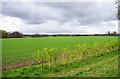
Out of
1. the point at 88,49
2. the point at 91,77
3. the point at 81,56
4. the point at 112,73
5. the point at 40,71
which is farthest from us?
the point at 88,49

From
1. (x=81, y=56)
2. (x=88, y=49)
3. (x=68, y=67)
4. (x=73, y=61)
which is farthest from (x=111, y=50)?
(x=68, y=67)

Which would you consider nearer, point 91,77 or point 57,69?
point 91,77

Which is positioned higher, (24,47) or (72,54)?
(72,54)

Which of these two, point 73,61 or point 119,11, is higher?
point 119,11

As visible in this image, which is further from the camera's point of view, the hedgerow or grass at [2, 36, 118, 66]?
grass at [2, 36, 118, 66]

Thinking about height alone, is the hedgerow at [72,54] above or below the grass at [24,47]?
above

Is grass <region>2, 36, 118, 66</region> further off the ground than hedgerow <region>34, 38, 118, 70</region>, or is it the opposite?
hedgerow <region>34, 38, 118, 70</region>

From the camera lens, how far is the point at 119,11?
3300cm

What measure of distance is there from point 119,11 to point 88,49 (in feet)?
43.1

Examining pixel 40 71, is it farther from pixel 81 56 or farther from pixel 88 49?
pixel 88 49

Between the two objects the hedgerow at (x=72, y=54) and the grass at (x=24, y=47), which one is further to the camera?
the grass at (x=24, y=47)

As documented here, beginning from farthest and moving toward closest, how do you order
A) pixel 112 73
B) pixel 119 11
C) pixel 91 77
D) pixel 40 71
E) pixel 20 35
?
pixel 20 35 → pixel 119 11 → pixel 40 71 → pixel 112 73 → pixel 91 77

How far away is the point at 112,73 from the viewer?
43.1 feet

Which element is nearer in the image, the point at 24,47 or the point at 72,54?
the point at 72,54
